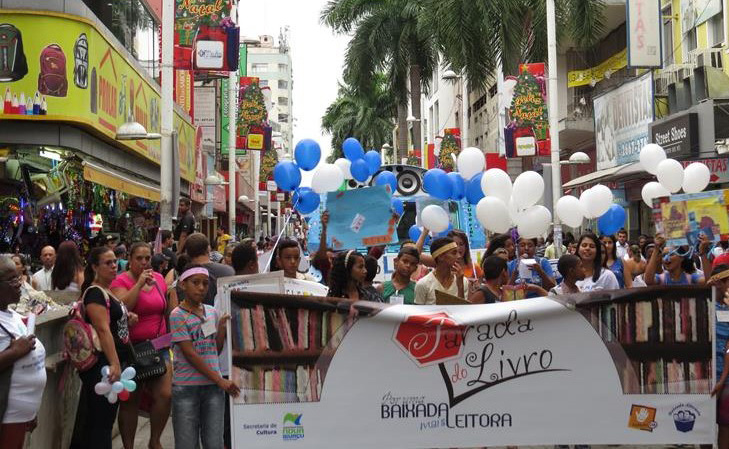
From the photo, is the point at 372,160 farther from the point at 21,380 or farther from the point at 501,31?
the point at 501,31

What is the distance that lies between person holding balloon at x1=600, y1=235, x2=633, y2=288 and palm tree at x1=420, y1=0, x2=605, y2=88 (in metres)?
17.0

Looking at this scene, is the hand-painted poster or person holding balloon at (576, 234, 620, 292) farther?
the hand-painted poster

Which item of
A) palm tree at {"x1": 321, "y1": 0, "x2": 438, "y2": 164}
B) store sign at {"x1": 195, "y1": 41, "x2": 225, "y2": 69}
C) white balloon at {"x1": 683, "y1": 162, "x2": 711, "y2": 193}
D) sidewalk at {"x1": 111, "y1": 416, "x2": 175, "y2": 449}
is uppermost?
palm tree at {"x1": 321, "y1": 0, "x2": 438, "y2": 164}

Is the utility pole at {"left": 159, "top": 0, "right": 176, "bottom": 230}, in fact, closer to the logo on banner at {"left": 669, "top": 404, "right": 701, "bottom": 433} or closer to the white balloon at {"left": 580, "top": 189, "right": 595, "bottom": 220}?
the white balloon at {"left": 580, "top": 189, "right": 595, "bottom": 220}

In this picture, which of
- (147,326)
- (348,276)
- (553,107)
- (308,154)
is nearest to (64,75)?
(308,154)

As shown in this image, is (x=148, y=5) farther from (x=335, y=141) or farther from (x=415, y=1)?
(x=335, y=141)

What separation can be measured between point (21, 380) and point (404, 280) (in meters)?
3.35

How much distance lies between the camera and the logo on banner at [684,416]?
6605mm

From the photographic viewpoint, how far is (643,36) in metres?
24.3

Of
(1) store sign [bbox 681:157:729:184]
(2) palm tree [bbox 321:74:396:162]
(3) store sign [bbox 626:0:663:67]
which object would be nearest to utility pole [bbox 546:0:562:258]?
(3) store sign [bbox 626:0:663:67]

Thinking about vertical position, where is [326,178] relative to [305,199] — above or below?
above

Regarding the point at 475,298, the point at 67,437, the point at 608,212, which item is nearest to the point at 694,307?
the point at 475,298

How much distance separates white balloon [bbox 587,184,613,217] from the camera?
12.5 m

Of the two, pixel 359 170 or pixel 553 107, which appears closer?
pixel 359 170
